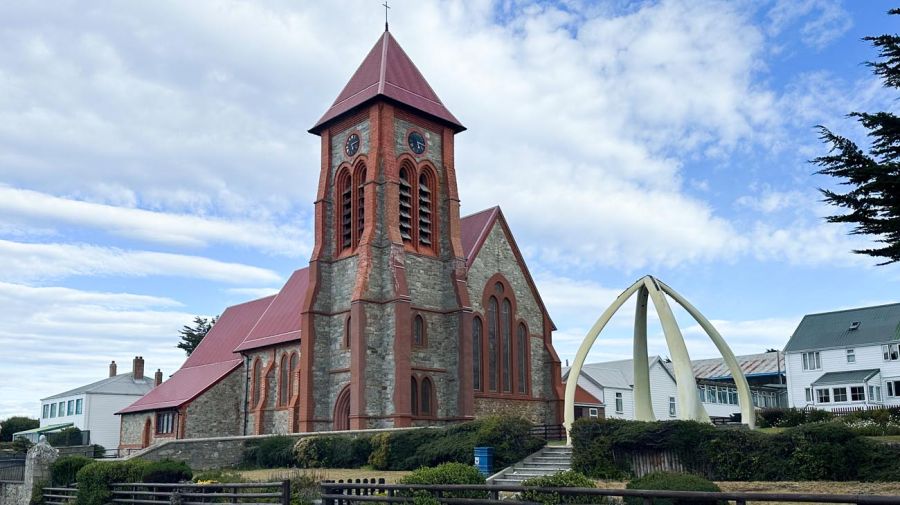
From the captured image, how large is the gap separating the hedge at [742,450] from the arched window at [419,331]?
1539cm

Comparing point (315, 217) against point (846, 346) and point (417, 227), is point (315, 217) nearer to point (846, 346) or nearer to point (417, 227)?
point (417, 227)

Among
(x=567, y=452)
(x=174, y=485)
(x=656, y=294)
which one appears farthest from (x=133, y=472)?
(x=656, y=294)

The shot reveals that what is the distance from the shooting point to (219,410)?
47.4 metres

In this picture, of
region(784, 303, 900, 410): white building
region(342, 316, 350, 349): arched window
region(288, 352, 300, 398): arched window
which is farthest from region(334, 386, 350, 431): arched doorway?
region(784, 303, 900, 410): white building

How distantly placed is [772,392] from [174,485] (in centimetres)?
6402

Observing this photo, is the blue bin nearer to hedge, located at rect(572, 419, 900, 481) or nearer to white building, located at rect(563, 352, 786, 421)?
hedge, located at rect(572, 419, 900, 481)

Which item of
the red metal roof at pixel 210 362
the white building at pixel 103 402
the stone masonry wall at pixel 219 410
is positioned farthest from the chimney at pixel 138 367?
the stone masonry wall at pixel 219 410

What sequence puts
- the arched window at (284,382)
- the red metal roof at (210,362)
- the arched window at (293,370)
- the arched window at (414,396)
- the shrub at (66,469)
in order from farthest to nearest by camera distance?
the red metal roof at (210,362) → the arched window at (284,382) → the arched window at (293,370) → the arched window at (414,396) → the shrub at (66,469)

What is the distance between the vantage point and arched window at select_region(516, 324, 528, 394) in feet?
137

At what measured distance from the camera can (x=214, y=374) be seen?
49.0 metres

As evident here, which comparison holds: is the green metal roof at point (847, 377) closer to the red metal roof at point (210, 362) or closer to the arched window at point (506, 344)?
the arched window at point (506, 344)

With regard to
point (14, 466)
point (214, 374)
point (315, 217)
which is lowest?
point (14, 466)

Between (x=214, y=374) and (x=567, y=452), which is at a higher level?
(x=214, y=374)

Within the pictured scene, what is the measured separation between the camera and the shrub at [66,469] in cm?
2536
